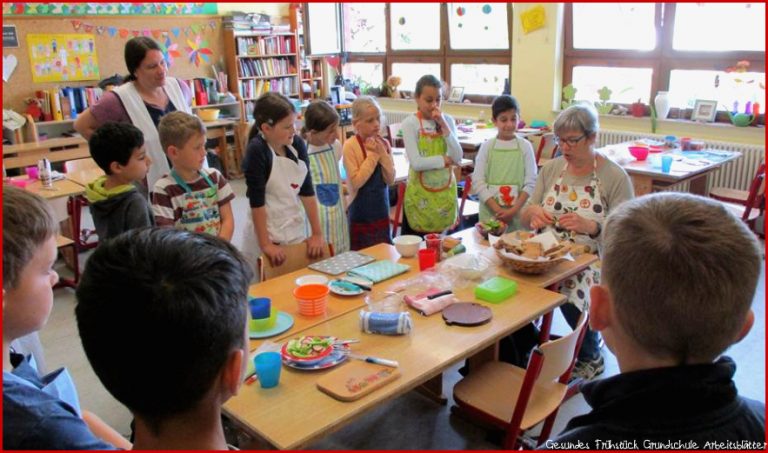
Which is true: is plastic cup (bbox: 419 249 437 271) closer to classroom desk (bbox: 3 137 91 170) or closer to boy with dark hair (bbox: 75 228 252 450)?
boy with dark hair (bbox: 75 228 252 450)

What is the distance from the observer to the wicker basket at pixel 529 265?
Answer: 7.70 ft

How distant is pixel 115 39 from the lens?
673cm

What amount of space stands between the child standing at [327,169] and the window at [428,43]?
4.39m

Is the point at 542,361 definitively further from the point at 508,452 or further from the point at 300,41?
the point at 300,41

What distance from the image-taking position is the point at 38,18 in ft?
20.1

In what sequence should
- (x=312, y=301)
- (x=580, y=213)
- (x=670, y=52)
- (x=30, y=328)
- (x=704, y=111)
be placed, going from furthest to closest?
1. (x=670, y=52)
2. (x=704, y=111)
3. (x=580, y=213)
4. (x=312, y=301)
5. (x=30, y=328)

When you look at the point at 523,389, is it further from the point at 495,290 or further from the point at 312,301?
the point at 312,301

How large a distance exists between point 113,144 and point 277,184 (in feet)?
2.32

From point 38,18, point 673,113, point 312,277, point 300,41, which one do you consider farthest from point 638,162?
point 38,18

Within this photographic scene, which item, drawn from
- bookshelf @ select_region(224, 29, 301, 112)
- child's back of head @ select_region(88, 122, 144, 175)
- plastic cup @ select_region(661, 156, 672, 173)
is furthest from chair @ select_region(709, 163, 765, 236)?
bookshelf @ select_region(224, 29, 301, 112)

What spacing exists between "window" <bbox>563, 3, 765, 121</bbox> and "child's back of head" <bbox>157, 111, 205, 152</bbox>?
187 inches

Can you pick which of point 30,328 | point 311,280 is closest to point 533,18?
point 311,280

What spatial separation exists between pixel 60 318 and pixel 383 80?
5.60 m

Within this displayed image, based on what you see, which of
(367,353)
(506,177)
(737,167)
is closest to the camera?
(367,353)
